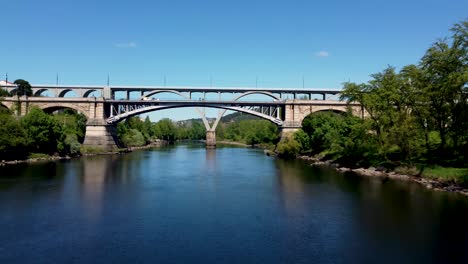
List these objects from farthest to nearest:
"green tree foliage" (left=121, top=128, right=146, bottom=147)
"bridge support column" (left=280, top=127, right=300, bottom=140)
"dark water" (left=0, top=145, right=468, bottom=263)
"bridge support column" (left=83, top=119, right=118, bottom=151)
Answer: "green tree foliage" (left=121, top=128, right=146, bottom=147), "bridge support column" (left=280, top=127, right=300, bottom=140), "bridge support column" (left=83, top=119, right=118, bottom=151), "dark water" (left=0, top=145, right=468, bottom=263)

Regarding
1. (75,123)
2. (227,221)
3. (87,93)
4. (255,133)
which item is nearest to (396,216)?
(227,221)

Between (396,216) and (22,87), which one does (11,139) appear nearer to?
(22,87)

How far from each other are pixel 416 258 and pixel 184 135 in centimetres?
12650

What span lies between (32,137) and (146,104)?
2204 cm

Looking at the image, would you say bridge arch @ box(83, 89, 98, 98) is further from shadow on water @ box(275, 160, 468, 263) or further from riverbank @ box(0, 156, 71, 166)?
shadow on water @ box(275, 160, 468, 263)

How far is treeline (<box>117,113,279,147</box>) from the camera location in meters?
75.2

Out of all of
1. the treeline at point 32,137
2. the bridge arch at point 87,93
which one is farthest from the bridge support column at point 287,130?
the bridge arch at point 87,93

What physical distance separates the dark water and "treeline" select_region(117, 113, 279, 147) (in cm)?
4364

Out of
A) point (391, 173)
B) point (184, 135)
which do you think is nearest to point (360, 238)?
point (391, 173)

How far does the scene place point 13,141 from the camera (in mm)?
39656

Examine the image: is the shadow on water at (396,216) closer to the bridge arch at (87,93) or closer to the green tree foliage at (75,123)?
the green tree foliage at (75,123)

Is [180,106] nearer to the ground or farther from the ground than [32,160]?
farther from the ground

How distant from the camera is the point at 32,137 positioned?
4378cm

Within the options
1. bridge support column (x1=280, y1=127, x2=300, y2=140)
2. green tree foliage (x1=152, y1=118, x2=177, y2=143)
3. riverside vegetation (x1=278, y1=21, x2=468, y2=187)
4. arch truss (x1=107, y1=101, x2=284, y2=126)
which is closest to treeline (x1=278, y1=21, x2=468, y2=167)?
riverside vegetation (x1=278, y1=21, x2=468, y2=187)
